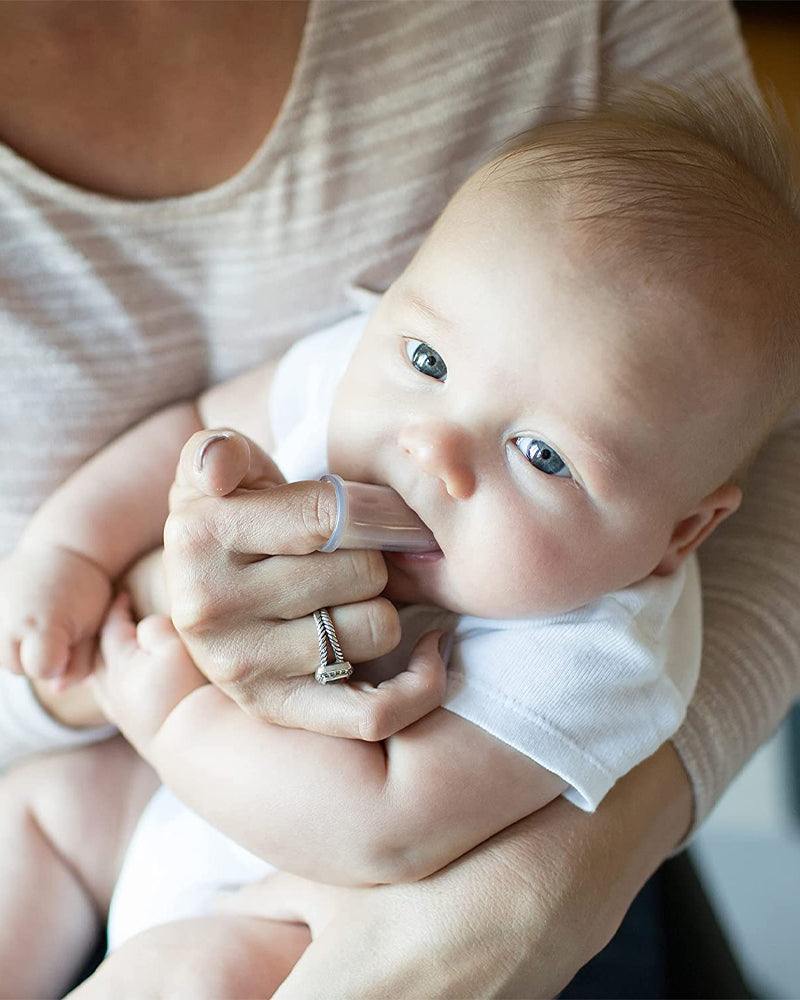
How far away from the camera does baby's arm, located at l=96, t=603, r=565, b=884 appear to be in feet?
2.85

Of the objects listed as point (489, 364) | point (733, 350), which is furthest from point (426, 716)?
point (733, 350)

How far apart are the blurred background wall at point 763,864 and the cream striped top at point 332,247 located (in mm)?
984

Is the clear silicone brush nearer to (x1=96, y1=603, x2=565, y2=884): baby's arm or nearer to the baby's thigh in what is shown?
(x1=96, y1=603, x2=565, y2=884): baby's arm

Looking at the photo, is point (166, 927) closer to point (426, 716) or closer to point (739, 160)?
point (426, 716)

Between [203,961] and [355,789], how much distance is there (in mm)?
211

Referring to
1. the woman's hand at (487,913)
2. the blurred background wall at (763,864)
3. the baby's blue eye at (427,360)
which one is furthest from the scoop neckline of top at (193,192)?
the blurred background wall at (763,864)

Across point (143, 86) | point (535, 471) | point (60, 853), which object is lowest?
point (60, 853)

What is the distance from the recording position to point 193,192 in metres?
1.13

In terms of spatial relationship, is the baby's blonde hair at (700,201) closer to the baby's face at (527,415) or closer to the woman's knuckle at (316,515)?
the baby's face at (527,415)

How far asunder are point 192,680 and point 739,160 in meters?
0.71

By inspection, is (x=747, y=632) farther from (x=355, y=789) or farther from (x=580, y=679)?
(x=355, y=789)

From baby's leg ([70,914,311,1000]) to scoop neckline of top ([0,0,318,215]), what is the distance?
73cm

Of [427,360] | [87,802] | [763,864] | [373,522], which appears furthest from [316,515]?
[763,864]

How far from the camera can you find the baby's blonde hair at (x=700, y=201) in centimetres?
86
